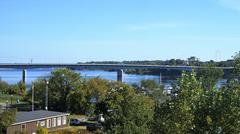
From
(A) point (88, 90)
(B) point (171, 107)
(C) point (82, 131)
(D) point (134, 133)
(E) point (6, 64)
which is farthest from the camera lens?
(E) point (6, 64)

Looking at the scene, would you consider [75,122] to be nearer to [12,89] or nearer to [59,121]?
[59,121]

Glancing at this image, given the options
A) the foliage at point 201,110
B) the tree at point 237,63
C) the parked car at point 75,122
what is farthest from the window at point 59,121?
the tree at point 237,63

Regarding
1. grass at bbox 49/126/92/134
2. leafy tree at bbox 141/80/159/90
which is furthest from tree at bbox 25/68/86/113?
leafy tree at bbox 141/80/159/90

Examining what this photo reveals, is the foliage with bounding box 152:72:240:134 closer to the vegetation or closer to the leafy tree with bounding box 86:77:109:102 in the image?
the leafy tree with bounding box 86:77:109:102

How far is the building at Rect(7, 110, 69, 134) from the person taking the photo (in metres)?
37.5

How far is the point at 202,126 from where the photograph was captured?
11742mm

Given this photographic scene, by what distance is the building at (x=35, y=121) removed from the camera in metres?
37.5

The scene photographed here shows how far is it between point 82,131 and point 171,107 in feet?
99.6

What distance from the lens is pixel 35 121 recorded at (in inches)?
1580

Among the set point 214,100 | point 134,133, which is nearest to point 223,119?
point 214,100

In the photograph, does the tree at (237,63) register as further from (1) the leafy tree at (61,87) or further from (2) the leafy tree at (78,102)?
(1) the leafy tree at (61,87)

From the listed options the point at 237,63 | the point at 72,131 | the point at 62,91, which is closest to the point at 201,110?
the point at 237,63

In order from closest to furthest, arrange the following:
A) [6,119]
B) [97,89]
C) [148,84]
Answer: [6,119]
[97,89]
[148,84]

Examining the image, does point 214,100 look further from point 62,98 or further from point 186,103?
point 62,98
